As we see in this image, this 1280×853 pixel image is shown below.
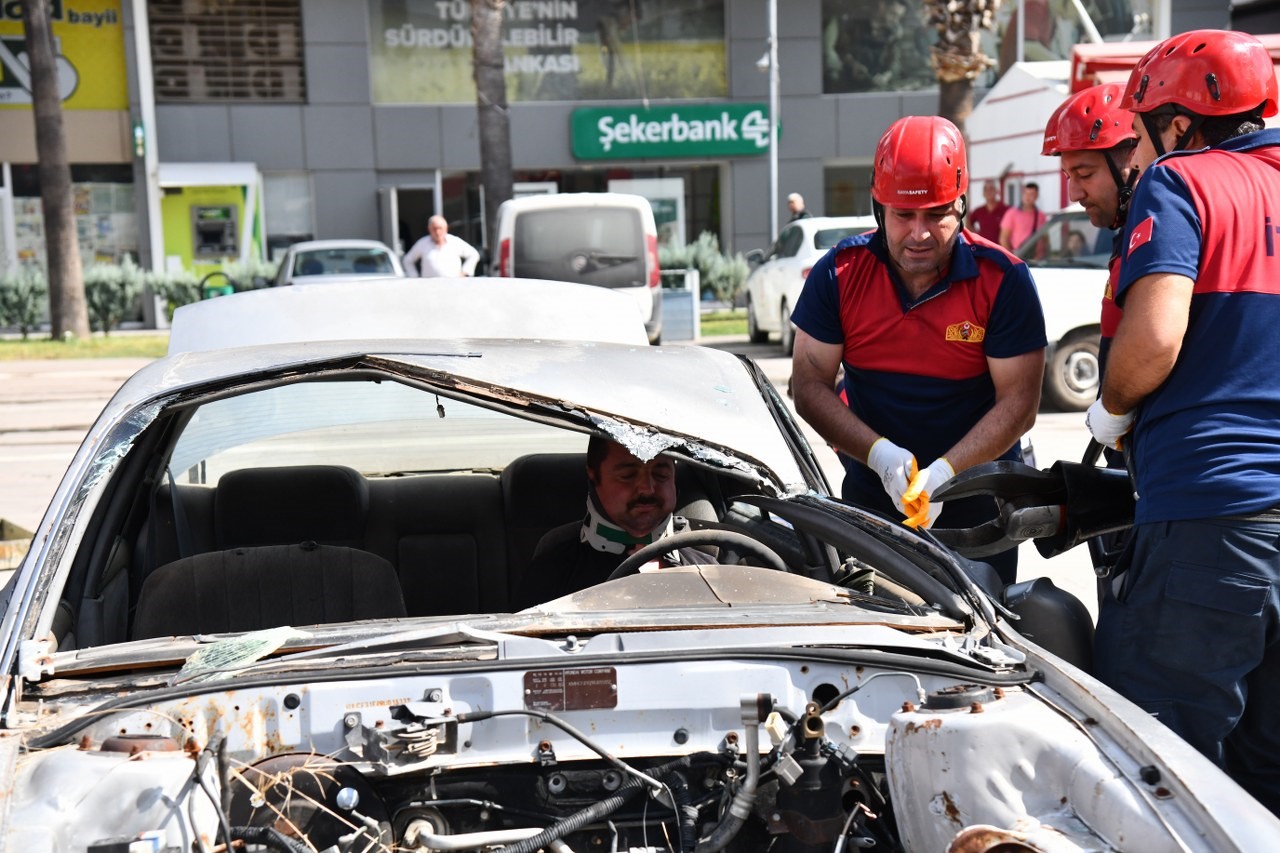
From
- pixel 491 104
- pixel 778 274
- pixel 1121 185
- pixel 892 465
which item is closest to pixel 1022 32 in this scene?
pixel 491 104

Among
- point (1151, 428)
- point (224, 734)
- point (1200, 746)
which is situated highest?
point (1151, 428)

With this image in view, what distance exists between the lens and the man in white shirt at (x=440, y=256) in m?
17.1

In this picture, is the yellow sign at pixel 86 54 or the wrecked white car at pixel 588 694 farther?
the yellow sign at pixel 86 54

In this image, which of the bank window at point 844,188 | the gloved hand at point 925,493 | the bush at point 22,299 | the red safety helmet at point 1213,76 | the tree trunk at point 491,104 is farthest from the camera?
the bank window at point 844,188

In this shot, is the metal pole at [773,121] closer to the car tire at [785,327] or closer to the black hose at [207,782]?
the car tire at [785,327]

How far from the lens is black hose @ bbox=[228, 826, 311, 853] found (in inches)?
93.3

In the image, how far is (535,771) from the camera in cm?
263

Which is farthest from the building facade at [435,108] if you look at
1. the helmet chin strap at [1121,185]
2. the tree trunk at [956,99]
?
the helmet chin strap at [1121,185]

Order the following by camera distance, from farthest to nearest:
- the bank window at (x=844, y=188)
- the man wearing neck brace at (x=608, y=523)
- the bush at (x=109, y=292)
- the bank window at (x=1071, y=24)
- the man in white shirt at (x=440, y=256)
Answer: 1. the bank window at (x=844, y=188)
2. the bank window at (x=1071, y=24)
3. the bush at (x=109, y=292)
4. the man in white shirt at (x=440, y=256)
5. the man wearing neck brace at (x=608, y=523)

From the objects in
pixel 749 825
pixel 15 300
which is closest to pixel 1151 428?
pixel 749 825

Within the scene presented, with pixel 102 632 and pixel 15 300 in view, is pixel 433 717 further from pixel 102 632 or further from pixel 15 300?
pixel 15 300

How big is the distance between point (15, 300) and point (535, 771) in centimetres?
2372

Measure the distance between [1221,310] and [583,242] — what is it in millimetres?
13604

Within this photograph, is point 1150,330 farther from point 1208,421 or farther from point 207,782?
point 207,782
